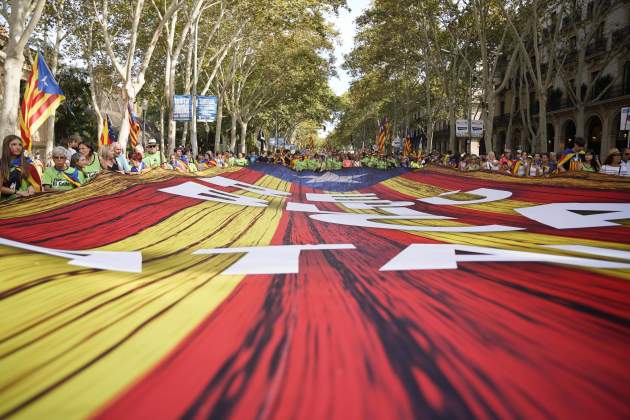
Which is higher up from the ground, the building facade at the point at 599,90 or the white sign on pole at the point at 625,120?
the building facade at the point at 599,90

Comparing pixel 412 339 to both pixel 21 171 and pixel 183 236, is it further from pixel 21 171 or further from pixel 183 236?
pixel 21 171

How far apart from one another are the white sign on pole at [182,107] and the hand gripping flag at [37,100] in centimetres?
978

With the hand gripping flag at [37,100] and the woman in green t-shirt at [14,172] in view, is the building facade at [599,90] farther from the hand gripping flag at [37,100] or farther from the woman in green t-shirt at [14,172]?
the woman in green t-shirt at [14,172]

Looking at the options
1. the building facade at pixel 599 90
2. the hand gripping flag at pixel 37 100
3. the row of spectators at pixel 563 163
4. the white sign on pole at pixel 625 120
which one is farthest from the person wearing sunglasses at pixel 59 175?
the building facade at pixel 599 90

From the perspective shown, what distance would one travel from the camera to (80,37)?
20938 millimetres

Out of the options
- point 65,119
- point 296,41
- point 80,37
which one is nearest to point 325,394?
point 80,37

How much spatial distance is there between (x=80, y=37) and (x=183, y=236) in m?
20.7

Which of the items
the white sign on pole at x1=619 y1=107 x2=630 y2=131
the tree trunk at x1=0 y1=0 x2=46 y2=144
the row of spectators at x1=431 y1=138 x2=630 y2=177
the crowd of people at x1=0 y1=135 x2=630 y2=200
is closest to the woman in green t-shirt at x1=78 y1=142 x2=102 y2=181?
the crowd of people at x1=0 y1=135 x2=630 y2=200

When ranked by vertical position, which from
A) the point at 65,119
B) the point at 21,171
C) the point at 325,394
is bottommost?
the point at 325,394

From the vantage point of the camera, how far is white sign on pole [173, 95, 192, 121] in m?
18.4

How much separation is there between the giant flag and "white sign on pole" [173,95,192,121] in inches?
553

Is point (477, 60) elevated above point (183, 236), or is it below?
above

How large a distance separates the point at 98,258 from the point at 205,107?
18915 millimetres

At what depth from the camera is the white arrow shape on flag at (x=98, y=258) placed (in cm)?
319
